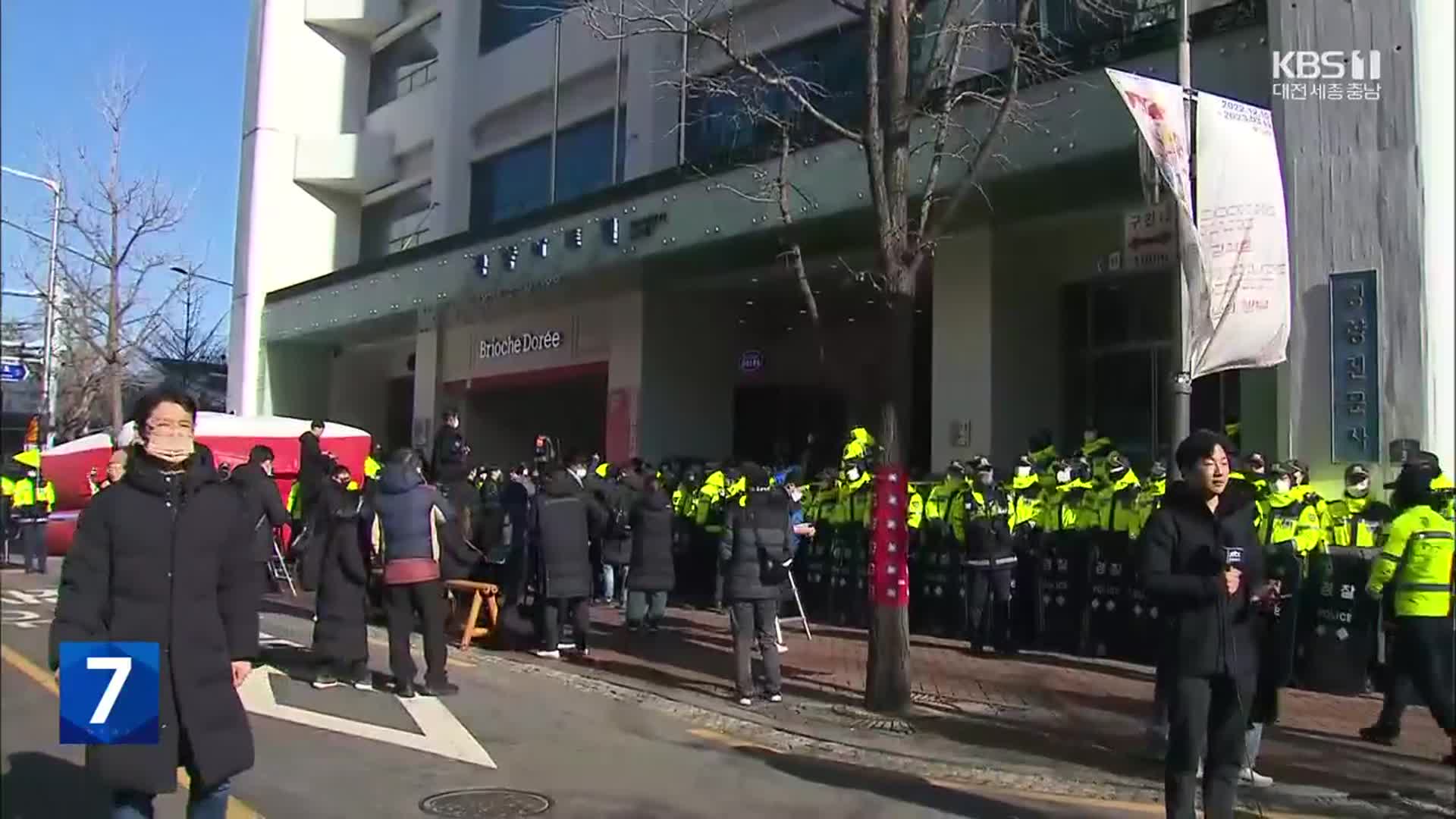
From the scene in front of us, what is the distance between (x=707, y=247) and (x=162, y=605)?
41.3 ft

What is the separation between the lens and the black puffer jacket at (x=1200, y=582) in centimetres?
534

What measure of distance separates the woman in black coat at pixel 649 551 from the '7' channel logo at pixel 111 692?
8.46 m

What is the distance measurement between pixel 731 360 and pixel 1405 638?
1450 centimetres

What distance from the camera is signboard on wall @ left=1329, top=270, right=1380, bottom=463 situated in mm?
10328

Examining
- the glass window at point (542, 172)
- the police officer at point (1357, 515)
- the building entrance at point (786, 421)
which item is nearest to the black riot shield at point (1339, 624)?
the police officer at point (1357, 515)

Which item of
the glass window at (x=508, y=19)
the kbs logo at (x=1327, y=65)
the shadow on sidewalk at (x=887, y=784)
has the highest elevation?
the glass window at (x=508, y=19)

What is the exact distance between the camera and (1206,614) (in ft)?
17.6

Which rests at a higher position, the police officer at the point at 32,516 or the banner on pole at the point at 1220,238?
the banner on pole at the point at 1220,238

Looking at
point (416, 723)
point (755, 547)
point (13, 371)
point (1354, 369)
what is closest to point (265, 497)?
point (416, 723)

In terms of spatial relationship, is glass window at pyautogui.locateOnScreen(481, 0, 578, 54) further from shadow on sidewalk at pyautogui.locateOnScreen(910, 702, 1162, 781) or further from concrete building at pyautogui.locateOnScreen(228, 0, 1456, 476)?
shadow on sidewalk at pyautogui.locateOnScreen(910, 702, 1162, 781)

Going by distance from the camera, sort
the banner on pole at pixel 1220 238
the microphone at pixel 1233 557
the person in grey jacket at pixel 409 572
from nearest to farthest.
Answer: the microphone at pixel 1233 557
the banner on pole at pixel 1220 238
the person in grey jacket at pixel 409 572

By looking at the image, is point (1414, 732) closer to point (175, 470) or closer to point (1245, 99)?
point (1245, 99)

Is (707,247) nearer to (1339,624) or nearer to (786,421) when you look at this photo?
(786,421)

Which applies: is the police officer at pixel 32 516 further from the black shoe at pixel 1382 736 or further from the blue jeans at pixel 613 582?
the black shoe at pixel 1382 736
